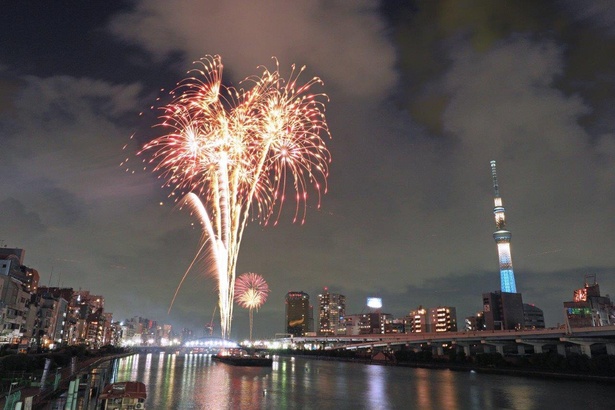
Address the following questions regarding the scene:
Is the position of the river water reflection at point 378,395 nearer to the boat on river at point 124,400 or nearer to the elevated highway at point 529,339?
the boat on river at point 124,400

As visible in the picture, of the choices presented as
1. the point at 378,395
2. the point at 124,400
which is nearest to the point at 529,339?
the point at 378,395

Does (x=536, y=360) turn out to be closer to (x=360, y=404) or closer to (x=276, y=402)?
(x=360, y=404)

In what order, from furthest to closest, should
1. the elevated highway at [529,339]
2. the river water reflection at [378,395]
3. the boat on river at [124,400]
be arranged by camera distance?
the elevated highway at [529,339] → the river water reflection at [378,395] → the boat on river at [124,400]

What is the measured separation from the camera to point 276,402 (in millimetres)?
51375

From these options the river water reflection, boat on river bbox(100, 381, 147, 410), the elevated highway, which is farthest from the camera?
the elevated highway

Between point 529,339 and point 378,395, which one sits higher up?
point 529,339

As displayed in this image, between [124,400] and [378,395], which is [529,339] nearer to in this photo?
[378,395]

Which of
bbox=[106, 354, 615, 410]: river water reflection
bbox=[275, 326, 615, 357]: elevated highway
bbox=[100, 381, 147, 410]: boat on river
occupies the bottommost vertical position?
bbox=[106, 354, 615, 410]: river water reflection

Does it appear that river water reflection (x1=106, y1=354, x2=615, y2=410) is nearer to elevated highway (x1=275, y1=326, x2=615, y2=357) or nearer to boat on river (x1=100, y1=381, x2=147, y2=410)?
boat on river (x1=100, y1=381, x2=147, y2=410)

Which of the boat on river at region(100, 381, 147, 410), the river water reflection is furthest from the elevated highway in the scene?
the boat on river at region(100, 381, 147, 410)

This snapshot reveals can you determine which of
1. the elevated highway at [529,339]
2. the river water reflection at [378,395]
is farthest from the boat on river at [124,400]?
the elevated highway at [529,339]

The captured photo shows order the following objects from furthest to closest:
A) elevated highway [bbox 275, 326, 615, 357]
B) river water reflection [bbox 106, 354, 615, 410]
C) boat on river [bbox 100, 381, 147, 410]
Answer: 1. elevated highway [bbox 275, 326, 615, 357]
2. river water reflection [bbox 106, 354, 615, 410]
3. boat on river [bbox 100, 381, 147, 410]

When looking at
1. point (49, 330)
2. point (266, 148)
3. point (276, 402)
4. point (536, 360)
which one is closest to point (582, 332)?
point (536, 360)

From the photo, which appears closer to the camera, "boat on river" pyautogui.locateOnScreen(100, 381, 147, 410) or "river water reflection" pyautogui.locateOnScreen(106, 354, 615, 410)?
"boat on river" pyautogui.locateOnScreen(100, 381, 147, 410)
